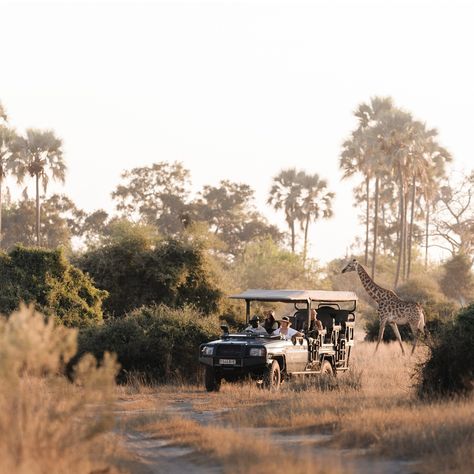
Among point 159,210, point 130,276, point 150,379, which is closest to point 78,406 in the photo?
point 150,379

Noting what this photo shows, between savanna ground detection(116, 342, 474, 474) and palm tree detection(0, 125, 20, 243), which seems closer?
savanna ground detection(116, 342, 474, 474)

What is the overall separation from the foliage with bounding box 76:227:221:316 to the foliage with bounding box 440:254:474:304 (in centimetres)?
3658

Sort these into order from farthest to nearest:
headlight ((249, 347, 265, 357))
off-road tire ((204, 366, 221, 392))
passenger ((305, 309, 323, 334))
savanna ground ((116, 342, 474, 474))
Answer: passenger ((305, 309, 323, 334)), off-road tire ((204, 366, 221, 392)), headlight ((249, 347, 265, 357)), savanna ground ((116, 342, 474, 474))

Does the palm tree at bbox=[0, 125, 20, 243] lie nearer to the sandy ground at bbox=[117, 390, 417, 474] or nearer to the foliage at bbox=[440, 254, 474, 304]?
the foliage at bbox=[440, 254, 474, 304]

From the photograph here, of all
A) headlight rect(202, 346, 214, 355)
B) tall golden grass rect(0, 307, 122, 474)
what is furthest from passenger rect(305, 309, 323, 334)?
tall golden grass rect(0, 307, 122, 474)

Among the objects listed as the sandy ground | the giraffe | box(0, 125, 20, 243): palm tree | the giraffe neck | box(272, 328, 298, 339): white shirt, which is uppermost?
box(0, 125, 20, 243): palm tree

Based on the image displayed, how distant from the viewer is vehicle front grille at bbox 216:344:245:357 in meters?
22.3

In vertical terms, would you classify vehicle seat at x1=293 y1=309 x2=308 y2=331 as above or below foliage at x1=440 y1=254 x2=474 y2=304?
below

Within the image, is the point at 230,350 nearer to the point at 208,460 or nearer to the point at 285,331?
the point at 285,331

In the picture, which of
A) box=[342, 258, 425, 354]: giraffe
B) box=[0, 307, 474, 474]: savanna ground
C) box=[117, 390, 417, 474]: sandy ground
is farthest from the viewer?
box=[342, 258, 425, 354]: giraffe

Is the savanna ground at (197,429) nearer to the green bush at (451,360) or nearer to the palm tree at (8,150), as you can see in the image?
the green bush at (451,360)

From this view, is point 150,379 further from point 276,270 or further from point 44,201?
point 44,201

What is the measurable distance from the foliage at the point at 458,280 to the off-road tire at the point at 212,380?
4953 centimetres

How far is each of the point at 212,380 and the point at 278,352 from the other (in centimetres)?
153
